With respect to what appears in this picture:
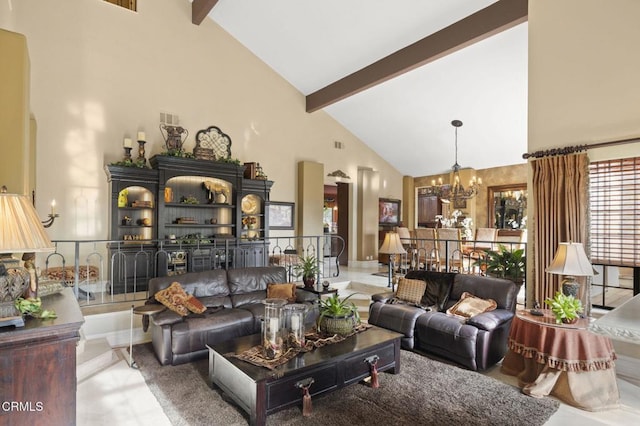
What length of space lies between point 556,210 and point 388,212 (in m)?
6.51

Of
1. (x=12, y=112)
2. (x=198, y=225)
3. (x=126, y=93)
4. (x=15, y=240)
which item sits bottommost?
(x=198, y=225)

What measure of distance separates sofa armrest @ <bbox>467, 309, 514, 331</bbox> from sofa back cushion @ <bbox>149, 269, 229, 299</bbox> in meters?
3.04

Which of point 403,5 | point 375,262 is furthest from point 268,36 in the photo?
point 375,262

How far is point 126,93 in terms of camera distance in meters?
6.34

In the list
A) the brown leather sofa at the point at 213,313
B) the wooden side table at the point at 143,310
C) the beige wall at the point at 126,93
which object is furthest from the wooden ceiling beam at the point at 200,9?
the wooden side table at the point at 143,310

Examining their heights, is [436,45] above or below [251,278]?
above

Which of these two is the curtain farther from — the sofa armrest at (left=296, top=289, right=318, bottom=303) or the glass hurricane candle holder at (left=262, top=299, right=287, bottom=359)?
the glass hurricane candle holder at (left=262, top=299, right=287, bottom=359)

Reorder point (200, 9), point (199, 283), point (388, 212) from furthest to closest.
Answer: point (388, 212) → point (200, 9) → point (199, 283)

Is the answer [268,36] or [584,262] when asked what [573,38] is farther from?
[268,36]

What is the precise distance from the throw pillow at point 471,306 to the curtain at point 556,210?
2.18 feet

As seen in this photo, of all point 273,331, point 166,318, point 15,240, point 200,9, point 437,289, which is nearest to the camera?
point 15,240

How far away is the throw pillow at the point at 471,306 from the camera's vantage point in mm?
3926

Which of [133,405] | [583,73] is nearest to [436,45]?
[583,73]

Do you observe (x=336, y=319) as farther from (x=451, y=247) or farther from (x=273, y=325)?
(x=451, y=247)
